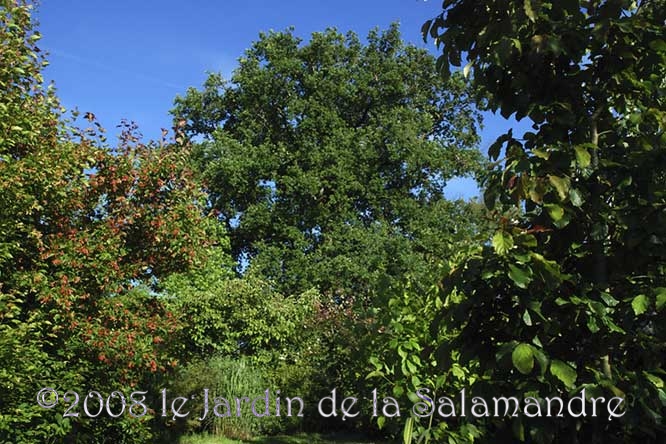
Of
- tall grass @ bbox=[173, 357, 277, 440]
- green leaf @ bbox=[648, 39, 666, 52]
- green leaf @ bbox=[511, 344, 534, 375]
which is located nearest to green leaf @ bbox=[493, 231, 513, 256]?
green leaf @ bbox=[511, 344, 534, 375]

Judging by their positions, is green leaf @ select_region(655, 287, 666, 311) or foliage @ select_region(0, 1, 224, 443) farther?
foliage @ select_region(0, 1, 224, 443)

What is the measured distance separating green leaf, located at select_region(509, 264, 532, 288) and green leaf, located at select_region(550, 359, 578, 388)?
0.27 meters

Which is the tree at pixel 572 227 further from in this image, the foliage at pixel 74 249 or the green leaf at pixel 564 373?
the foliage at pixel 74 249

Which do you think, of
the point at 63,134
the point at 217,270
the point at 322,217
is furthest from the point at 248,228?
the point at 63,134

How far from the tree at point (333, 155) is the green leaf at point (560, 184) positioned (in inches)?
641

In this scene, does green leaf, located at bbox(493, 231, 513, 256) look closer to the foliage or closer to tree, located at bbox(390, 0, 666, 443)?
tree, located at bbox(390, 0, 666, 443)

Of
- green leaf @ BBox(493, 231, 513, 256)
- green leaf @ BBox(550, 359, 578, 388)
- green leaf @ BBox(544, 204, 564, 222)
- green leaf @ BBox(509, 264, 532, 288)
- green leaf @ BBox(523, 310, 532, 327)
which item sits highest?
green leaf @ BBox(544, 204, 564, 222)

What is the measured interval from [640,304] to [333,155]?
18180 mm

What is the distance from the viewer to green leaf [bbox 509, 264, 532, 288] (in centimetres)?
193

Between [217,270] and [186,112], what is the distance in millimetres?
9911

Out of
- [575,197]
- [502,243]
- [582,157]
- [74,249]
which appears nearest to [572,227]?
[575,197]

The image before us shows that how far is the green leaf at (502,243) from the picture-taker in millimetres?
1978

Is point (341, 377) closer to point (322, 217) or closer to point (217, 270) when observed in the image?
point (217, 270)

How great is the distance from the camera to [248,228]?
67.2ft
